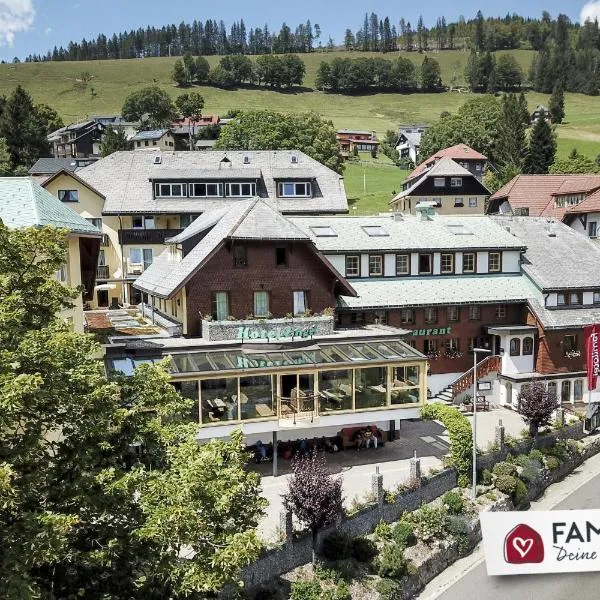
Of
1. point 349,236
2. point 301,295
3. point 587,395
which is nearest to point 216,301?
point 301,295

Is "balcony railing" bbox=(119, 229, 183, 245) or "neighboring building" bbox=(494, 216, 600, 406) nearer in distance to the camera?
"neighboring building" bbox=(494, 216, 600, 406)

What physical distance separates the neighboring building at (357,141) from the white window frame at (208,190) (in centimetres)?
8994

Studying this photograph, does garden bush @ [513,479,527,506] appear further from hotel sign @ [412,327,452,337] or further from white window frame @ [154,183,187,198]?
white window frame @ [154,183,187,198]

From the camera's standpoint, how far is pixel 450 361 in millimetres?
47344

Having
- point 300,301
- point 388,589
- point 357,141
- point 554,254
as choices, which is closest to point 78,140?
point 357,141

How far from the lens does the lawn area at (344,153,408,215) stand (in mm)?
100406

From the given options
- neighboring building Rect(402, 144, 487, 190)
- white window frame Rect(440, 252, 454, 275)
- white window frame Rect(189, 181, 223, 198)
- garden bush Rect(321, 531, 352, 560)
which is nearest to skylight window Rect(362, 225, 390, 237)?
white window frame Rect(440, 252, 454, 275)

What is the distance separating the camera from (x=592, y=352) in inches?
1781

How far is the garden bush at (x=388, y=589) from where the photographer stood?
A: 2647cm

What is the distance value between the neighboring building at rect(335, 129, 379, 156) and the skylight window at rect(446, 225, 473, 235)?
10312cm

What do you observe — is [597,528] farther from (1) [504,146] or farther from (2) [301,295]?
(1) [504,146]

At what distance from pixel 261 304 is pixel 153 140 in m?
107

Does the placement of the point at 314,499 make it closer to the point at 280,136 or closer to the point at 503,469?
the point at 503,469

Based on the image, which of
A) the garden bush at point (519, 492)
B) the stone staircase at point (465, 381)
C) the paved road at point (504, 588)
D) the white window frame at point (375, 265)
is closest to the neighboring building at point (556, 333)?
the stone staircase at point (465, 381)
